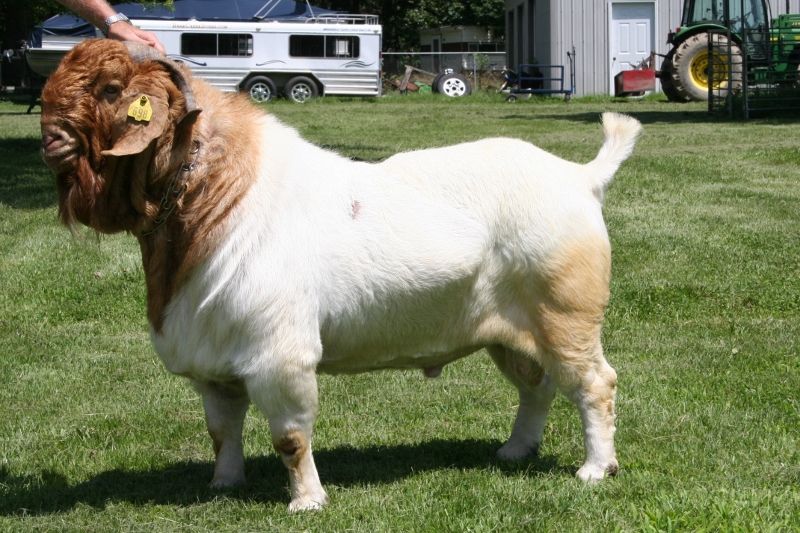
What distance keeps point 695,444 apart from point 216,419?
223cm

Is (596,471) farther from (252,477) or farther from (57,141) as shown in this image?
(57,141)

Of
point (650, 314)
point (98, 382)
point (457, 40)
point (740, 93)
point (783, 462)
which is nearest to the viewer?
point (783, 462)

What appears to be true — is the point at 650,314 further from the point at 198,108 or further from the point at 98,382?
the point at 198,108

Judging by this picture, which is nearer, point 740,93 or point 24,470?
point 24,470

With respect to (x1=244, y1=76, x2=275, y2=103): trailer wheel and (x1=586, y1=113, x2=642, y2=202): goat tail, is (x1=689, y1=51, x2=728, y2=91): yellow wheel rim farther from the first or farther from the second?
(x1=586, y1=113, x2=642, y2=202): goat tail

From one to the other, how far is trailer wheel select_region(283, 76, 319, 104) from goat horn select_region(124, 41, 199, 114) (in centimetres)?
3158

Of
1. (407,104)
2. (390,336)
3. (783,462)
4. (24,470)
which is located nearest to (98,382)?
(24,470)

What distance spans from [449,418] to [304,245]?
198 centimetres

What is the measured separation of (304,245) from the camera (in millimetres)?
4477

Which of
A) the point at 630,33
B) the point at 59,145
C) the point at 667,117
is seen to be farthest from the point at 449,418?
the point at 630,33

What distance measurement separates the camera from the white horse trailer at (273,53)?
3553 centimetres

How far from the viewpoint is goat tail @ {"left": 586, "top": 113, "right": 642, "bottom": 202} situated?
5.06 meters

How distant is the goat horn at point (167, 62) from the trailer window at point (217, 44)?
31.9m

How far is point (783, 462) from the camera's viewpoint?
5137 millimetres
